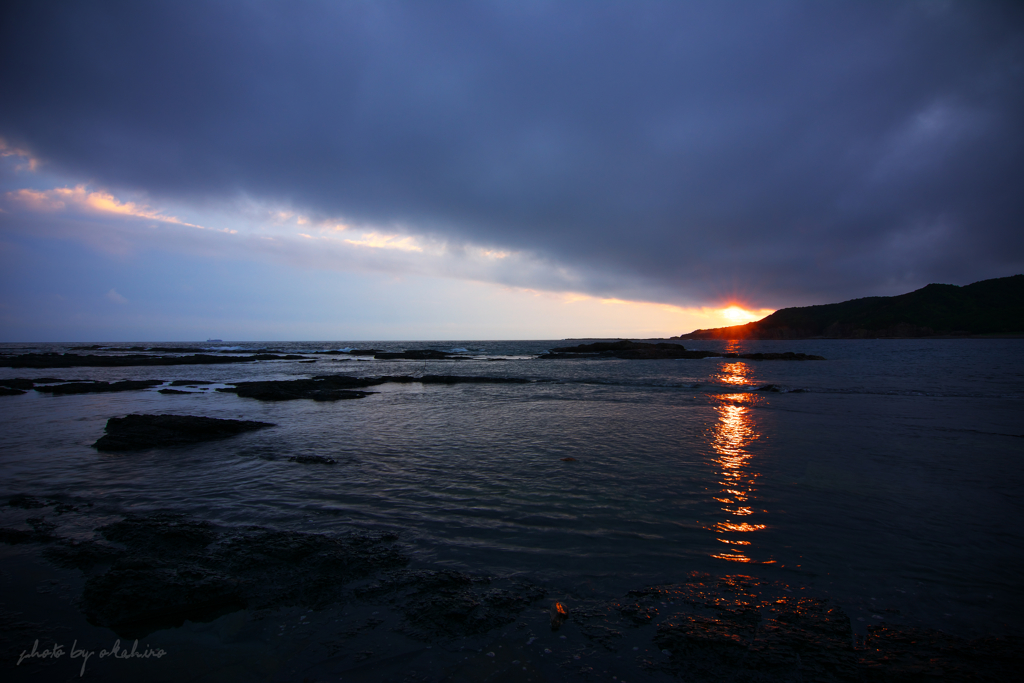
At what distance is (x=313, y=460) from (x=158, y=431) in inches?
→ 279

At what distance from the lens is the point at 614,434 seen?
15391 millimetres

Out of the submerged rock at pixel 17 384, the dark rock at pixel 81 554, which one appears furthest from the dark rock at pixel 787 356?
the submerged rock at pixel 17 384

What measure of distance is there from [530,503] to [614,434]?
7.78 meters

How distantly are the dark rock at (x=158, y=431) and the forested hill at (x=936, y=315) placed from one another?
691 ft

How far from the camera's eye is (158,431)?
14109 mm

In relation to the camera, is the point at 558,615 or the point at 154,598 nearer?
the point at 558,615

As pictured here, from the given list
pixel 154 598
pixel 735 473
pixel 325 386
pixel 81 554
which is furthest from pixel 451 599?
pixel 325 386

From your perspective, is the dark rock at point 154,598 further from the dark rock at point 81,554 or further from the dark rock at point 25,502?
the dark rock at point 25,502

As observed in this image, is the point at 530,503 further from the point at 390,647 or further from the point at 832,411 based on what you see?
the point at 832,411

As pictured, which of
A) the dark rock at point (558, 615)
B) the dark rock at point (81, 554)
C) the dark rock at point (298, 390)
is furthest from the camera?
the dark rock at point (298, 390)

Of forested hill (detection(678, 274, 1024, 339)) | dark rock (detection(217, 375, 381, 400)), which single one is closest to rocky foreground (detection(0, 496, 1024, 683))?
dark rock (detection(217, 375, 381, 400))

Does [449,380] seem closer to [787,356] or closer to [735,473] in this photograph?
[735,473]

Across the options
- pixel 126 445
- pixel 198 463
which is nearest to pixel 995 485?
pixel 198 463

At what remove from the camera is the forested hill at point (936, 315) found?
142 meters
